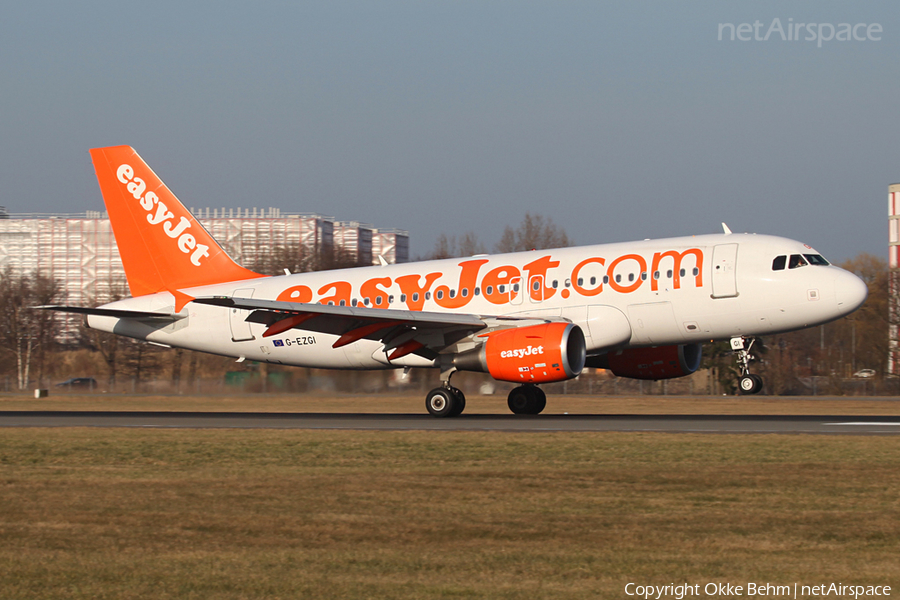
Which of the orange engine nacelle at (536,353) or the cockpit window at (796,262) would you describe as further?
the cockpit window at (796,262)

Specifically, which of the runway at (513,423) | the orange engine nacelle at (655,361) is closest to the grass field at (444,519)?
the runway at (513,423)

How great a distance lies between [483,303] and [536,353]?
12.2ft

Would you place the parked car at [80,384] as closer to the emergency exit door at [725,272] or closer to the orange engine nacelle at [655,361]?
the orange engine nacelle at [655,361]

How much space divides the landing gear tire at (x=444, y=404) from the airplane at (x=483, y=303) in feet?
0.10

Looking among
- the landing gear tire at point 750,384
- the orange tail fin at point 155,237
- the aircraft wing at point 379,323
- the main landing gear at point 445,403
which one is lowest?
the main landing gear at point 445,403

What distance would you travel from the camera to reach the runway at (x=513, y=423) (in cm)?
2055

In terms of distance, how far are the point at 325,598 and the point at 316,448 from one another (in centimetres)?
1009

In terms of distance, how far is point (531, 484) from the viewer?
1255 cm

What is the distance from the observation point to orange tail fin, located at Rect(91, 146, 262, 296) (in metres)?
31.5

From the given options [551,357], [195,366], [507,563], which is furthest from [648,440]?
[195,366]

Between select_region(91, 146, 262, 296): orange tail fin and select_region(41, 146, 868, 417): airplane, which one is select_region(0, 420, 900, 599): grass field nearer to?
select_region(41, 146, 868, 417): airplane

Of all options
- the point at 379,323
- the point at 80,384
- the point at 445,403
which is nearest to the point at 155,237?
the point at 379,323

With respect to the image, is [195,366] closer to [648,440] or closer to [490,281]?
[490,281]

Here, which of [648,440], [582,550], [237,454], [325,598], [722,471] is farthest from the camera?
[648,440]
